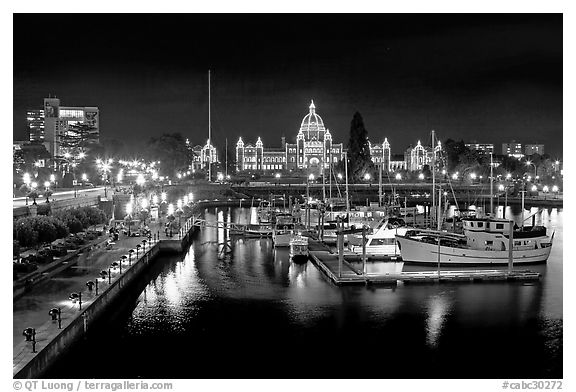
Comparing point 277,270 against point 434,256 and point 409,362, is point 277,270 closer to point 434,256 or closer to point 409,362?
point 434,256

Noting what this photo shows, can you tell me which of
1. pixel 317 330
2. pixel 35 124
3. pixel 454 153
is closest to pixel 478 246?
pixel 317 330

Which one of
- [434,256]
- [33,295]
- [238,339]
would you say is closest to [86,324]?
[33,295]

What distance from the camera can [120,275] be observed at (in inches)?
705

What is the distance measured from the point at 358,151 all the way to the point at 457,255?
46.8m

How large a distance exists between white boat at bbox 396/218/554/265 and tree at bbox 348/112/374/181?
147 feet

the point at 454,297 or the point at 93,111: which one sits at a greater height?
the point at 93,111

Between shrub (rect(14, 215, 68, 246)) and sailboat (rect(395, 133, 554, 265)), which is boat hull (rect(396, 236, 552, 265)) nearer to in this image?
sailboat (rect(395, 133, 554, 265))

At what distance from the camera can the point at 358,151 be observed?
6869 centimetres

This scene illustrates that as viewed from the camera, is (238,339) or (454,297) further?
(454,297)

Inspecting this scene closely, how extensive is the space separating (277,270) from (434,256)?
19.7ft

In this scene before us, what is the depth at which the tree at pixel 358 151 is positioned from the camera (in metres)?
67.9

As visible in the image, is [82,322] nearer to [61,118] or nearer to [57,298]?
[57,298]
